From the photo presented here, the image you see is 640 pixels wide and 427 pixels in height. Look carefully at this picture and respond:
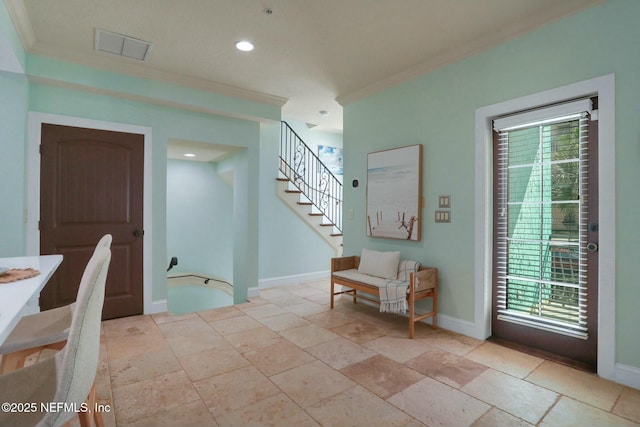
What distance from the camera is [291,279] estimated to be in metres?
5.46

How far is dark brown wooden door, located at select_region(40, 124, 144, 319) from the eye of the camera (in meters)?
3.33

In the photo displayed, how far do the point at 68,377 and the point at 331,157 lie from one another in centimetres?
660

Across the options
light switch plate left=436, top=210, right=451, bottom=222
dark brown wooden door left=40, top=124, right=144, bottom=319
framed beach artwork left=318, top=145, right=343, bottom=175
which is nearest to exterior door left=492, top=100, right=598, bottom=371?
light switch plate left=436, top=210, right=451, bottom=222

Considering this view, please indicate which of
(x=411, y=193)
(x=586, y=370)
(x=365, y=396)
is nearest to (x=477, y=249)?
(x=411, y=193)

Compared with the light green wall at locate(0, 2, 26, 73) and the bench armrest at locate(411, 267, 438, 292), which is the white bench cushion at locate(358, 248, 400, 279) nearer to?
the bench armrest at locate(411, 267, 438, 292)

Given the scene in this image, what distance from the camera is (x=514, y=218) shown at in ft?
9.75

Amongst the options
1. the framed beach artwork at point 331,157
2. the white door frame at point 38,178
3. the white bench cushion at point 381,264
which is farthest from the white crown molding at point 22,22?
the framed beach artwork at point 331,157

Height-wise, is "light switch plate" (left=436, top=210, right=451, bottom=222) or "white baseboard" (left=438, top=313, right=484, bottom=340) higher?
"light switch plate" (left=436, top=210, right=451, bottom=222)

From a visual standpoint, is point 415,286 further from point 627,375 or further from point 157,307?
point 157,307

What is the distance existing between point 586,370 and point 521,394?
0.73 meters

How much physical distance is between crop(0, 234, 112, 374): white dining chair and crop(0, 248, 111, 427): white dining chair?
1.56 feet

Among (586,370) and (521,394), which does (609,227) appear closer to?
(586,370)

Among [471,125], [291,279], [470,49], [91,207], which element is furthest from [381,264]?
[91,207]

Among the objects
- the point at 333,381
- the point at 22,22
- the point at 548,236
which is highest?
the point at 22,22
